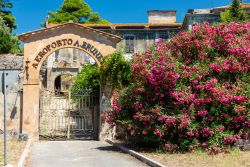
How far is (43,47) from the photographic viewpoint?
2078 centimetres

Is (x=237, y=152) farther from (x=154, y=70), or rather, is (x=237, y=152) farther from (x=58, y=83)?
(x=58, y=83)

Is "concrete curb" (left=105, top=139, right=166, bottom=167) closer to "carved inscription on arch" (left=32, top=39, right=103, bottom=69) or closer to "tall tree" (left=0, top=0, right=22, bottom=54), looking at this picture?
A: "carved inscription on arch" (left=32, top=39, right=103, bottom=69)

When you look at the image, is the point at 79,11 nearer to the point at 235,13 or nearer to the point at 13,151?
the point at 235,13

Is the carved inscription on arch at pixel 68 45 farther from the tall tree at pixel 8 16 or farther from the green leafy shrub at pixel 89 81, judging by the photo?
the tall tree at pixel 8 16

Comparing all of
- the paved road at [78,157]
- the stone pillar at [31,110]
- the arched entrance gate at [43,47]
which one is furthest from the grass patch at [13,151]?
the arched entrance gate at [43,47]

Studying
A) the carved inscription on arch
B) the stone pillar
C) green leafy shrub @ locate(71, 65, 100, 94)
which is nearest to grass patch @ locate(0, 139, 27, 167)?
the stone pillar

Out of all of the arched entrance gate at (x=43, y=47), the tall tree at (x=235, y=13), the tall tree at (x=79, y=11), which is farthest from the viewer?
the tall tree at (x=79, y=11)

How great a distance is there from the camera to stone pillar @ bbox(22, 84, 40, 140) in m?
20.2

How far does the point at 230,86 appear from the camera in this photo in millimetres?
14812

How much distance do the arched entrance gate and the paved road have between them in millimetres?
2403

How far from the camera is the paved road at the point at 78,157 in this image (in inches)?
488

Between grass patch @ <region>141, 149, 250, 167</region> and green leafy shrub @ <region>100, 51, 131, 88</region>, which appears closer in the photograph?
grass patch @ <region>141, 149, 250, 167</region>

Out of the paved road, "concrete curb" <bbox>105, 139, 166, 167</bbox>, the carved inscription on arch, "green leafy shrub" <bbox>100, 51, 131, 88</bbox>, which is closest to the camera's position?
"concrete curb" <bbox>105, 139, 166, 167</bbox>

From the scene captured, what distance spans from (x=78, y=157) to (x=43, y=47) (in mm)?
8210
